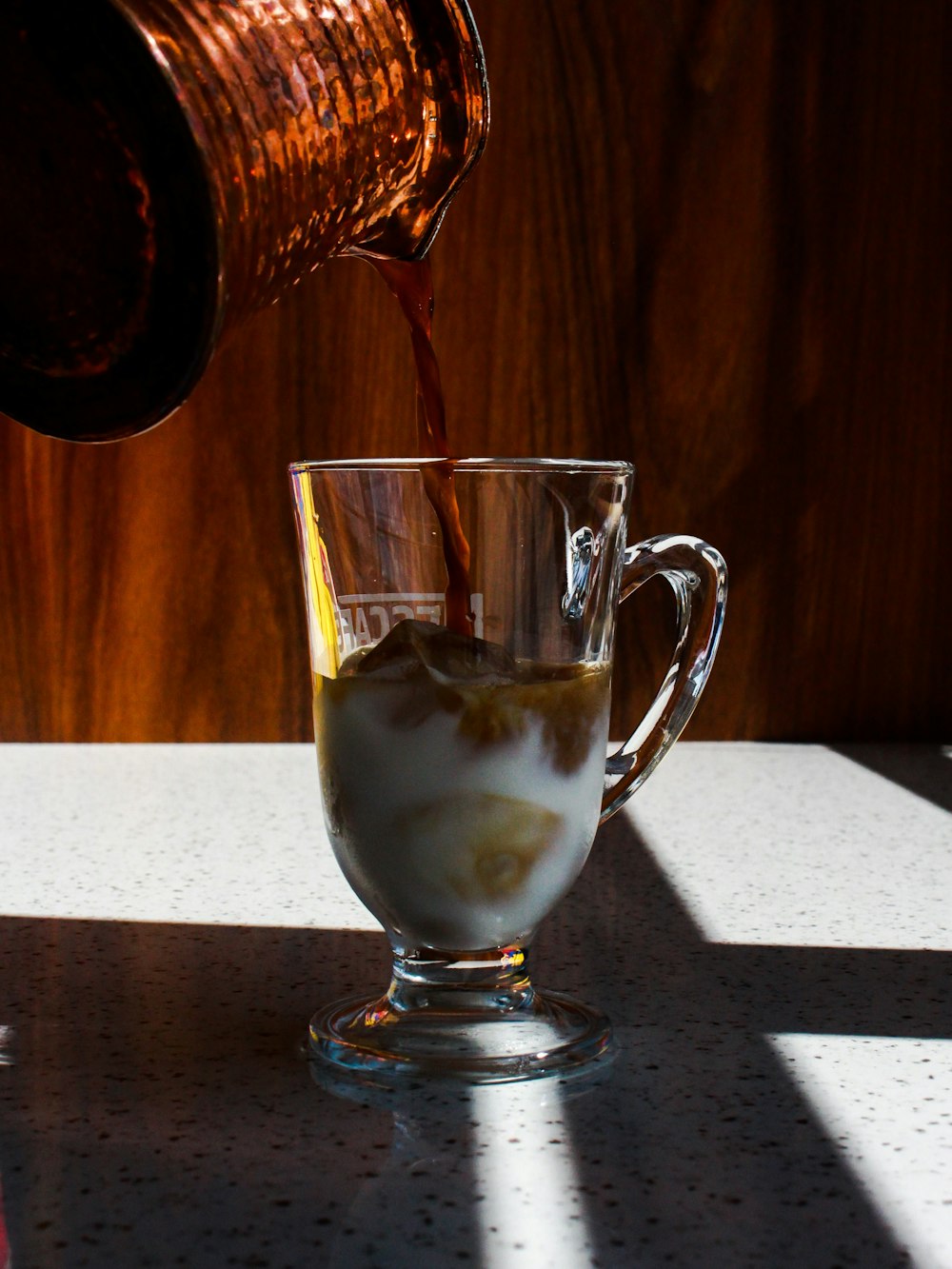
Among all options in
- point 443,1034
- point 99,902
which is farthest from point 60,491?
point 443,1034

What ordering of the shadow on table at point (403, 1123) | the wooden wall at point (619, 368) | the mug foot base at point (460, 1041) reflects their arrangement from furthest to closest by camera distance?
the wooden wall at point (619, 368)
the mug foot base at point (460, 1041)
the shadow on table at point (403, 1123)

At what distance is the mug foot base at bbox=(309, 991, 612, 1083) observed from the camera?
1.54 feet

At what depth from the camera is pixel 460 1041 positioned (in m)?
0.48

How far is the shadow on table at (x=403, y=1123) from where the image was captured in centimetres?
37

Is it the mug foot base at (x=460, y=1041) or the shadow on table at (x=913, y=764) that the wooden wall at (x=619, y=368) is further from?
the mug foot base at (x=460, y=1041)

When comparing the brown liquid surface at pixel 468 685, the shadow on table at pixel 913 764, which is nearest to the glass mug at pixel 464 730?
the brown liquid surface at pixel 468 685

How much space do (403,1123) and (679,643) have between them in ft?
0.71

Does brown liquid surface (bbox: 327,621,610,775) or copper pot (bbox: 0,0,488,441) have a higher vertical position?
copper pot (bbox: 0,0,488,441)

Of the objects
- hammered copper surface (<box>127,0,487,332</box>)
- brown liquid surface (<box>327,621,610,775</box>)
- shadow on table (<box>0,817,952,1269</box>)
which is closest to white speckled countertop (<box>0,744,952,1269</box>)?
shadow on table (<box>0,817,952,1269</box>)

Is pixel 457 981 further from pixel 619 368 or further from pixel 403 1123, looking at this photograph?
pixel 619 368

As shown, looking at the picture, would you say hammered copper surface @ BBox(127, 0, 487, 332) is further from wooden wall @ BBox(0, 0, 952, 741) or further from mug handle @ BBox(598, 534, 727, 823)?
wooden wall @ BBox(0, 0, 952, 741)

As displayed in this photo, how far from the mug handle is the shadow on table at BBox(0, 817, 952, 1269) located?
89 mm

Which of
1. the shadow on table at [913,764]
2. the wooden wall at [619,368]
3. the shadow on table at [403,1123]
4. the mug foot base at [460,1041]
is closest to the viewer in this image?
the shadow on table at [403,1123]

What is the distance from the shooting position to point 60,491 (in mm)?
1155
